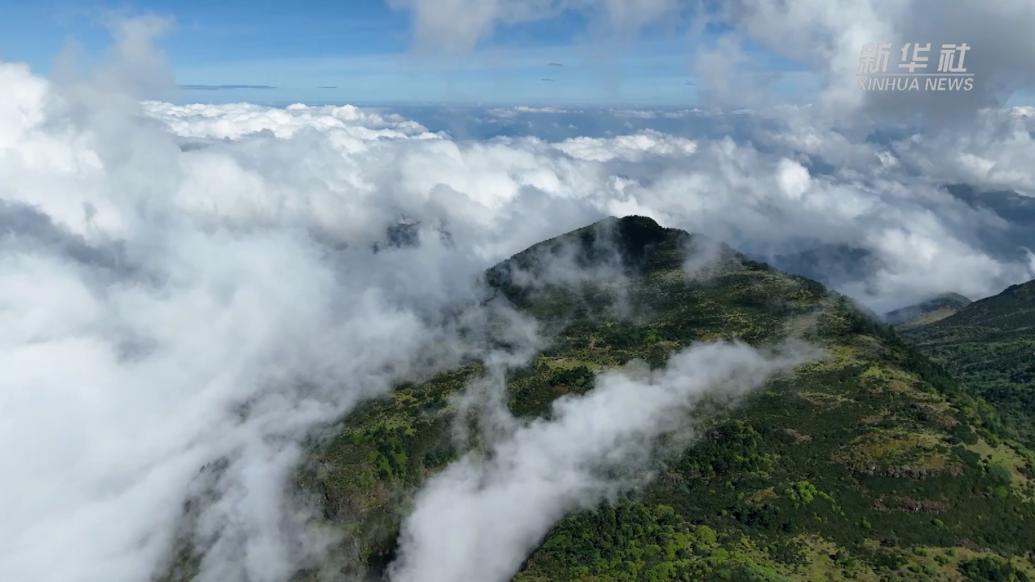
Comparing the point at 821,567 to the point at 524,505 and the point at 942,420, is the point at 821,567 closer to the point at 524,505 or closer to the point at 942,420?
the point at 942,420

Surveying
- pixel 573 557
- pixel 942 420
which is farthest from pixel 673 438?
pixel 942 420

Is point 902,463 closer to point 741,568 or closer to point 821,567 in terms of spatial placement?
point 821,567

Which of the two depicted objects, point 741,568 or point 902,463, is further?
point 902,463

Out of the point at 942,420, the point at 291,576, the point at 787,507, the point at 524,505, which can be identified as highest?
the point at 942,420

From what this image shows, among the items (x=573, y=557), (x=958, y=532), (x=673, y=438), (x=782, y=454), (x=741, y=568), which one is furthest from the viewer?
(x=673, y=438)

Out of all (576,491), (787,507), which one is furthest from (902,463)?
(576,491)

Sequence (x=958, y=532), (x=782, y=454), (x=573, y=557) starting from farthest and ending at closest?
(x=782, y=454) < (x=573, y=557) < (x=958, y=532)

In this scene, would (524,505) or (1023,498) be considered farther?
(524,505)

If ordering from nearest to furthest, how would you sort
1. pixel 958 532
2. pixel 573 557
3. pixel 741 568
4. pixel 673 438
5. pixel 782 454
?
pixel 741 568 < pixel 958 532 < pixel 573 557 < pixel 782 454 < pixel 673 438

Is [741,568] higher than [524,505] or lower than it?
higher
